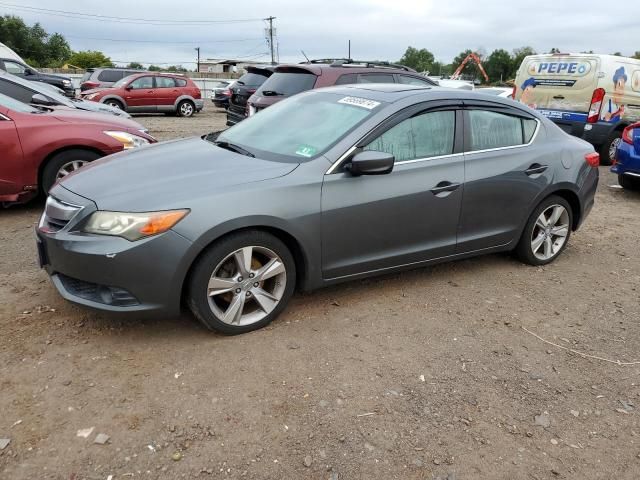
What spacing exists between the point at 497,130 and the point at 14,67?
18096 mm

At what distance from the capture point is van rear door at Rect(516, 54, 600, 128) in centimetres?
984

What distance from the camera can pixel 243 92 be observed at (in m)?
12.7

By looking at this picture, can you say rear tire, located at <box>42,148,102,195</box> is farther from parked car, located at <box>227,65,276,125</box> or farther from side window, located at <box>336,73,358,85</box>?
parked car, located at <box>227,65,276,125</box>

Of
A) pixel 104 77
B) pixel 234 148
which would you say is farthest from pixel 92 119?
pixel 104 77

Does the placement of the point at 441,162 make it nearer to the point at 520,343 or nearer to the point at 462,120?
the point at 462,120

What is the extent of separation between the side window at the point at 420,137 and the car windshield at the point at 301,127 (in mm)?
218

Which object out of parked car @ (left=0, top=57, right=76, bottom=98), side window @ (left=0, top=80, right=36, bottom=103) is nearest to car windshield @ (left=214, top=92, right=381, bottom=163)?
side window @ (left=0, top=80, right=36, bottom=103)

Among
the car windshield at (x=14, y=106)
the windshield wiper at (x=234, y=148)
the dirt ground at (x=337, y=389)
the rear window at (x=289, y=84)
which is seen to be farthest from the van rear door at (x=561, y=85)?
the car windshield at (x=14, y=106)

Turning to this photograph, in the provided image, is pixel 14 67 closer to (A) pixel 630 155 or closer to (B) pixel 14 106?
(B) pixel 14 106

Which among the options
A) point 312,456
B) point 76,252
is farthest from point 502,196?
point 76,252

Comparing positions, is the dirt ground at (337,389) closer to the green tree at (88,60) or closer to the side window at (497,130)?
the side window at (497,130)

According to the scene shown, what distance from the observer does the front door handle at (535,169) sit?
14.8ft

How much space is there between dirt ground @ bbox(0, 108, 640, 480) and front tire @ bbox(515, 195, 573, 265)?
58 centimetres

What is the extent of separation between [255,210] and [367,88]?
1.73m
